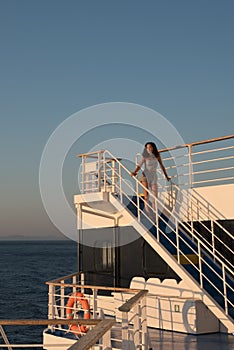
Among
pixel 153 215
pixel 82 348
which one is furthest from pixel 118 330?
pixel 82 348

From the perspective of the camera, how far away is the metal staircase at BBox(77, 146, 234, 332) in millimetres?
9602

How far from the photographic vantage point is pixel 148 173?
39.9 ft

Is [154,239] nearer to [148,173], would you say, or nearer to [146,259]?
[146,259]

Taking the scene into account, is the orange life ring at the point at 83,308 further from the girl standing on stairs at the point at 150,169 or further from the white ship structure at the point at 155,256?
the girl standing on stairs at the point at 150,169

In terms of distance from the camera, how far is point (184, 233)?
39.3ft

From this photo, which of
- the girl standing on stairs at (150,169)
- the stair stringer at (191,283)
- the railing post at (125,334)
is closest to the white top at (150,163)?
the girl standing on stairs at (150,169)

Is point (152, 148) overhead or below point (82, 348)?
overhead

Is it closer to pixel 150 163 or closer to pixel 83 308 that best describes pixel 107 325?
pixel 83 308

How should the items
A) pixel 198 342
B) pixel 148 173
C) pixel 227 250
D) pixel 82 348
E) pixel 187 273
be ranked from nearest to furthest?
1. pixel 82 348
2. pixel 198 342
3. pixel 187 273
4. pixel 227 250
5. pixel 148 173

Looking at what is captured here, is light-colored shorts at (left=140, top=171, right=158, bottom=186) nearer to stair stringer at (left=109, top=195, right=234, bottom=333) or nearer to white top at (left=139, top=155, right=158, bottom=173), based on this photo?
white top at (left=139, top=155, right=158, bottom=173)

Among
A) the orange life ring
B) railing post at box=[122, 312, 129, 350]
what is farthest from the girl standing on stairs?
railing post at box=[122, 312, 129, 350]

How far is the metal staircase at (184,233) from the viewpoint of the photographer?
960cm

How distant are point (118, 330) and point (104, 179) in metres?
4.00

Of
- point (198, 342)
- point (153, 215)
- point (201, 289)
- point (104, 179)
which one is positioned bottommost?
point (198, 342)
